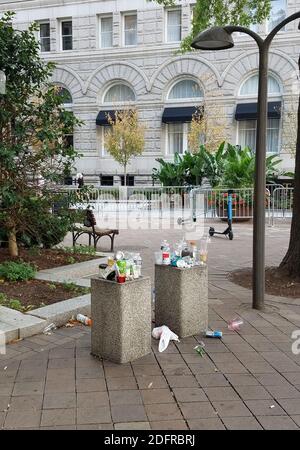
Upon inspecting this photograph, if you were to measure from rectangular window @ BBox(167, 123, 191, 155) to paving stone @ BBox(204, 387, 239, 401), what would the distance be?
29.8 m

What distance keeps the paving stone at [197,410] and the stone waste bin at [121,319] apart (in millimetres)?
964

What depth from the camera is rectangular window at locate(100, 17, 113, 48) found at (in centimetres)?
3353

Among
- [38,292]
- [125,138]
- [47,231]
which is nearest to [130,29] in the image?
[125,138]

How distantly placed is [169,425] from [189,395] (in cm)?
50

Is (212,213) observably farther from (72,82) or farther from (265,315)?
(72,82)

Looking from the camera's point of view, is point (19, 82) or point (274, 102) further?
point (274, 102)

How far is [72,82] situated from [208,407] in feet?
110

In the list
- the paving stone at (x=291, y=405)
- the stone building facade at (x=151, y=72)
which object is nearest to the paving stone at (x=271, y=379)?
the paving stone at (x=291, y=405)

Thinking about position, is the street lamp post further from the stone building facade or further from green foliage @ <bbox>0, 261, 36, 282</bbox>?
the stone building facade

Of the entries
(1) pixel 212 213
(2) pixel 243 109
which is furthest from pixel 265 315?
(2) pixel 243 109

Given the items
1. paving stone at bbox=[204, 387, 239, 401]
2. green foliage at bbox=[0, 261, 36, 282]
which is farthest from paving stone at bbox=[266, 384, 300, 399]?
green foliage at bbox=[0, 261, 36, 282]

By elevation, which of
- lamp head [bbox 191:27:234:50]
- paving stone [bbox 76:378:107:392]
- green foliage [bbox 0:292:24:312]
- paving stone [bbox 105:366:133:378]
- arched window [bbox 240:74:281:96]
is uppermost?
arched window [bbox 240:74:281:96]

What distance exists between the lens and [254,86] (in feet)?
102

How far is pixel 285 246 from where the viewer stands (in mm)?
11594
